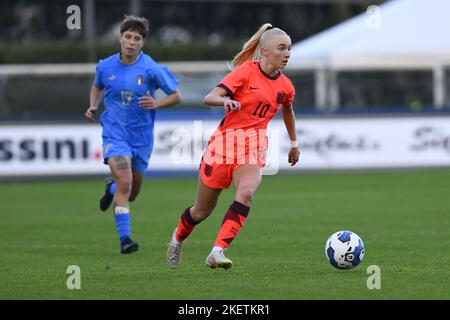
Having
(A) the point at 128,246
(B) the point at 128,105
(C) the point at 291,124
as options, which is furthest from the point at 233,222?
(B) the point at 128,105

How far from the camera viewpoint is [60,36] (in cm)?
4184

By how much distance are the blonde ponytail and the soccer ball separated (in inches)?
69.9

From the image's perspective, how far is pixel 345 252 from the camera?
31.2 ft

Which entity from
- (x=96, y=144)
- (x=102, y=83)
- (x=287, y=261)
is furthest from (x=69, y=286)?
(x=96, y=144)

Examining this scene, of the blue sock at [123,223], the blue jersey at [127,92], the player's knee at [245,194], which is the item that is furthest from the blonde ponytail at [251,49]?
the blue sock at [123,223]

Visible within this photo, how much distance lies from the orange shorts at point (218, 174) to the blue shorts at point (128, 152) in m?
2.32

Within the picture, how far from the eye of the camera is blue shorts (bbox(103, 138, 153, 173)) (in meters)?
11.7

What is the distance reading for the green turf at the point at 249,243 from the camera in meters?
8.59

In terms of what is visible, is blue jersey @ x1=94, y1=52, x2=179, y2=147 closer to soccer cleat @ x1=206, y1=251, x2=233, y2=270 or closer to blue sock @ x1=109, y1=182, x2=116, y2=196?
blue sock @ x1=109, y1=182, x2=116, y2=196

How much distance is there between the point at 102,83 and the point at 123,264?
2.40m

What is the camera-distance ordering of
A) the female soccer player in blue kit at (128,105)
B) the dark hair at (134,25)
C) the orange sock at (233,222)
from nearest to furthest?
1. the orange sock at (233,222)
2. the dark hair at (134,25)
3. the female soccer player in blue kit at (128,105)

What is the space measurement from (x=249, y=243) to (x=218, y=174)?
303 cm

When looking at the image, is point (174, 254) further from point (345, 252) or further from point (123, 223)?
point (123, 223)

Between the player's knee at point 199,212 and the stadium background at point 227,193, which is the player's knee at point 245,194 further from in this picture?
the stadium background at point 227,193
